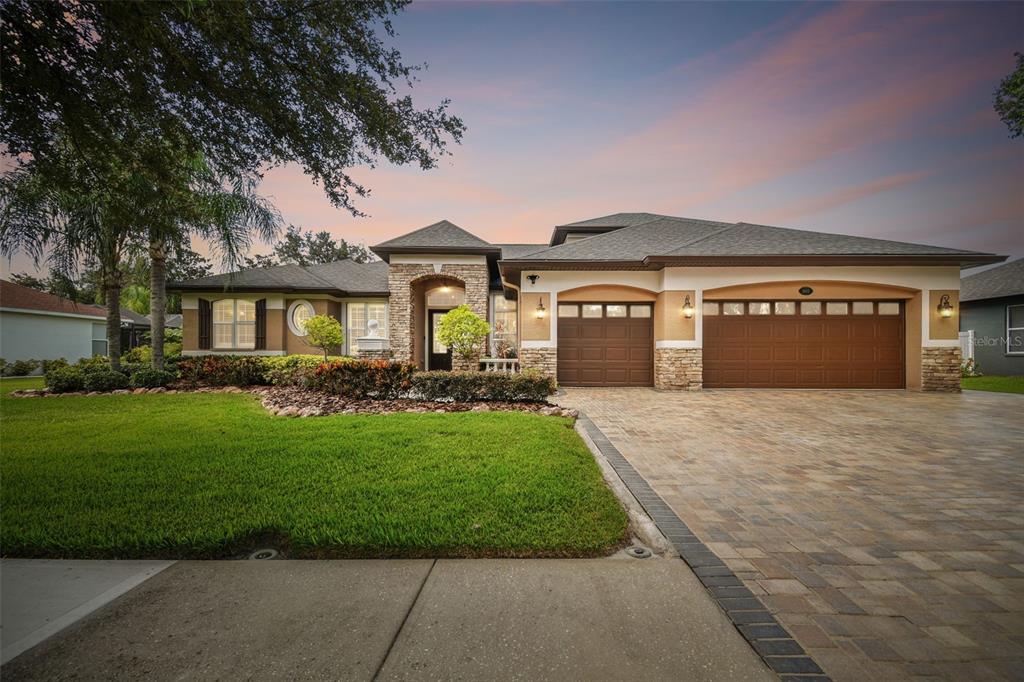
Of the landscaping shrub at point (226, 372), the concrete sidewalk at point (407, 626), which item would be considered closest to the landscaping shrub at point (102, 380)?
the landscaping shrub at point (226, 372)

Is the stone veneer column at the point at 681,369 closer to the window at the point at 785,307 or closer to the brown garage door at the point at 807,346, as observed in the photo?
the brown garage door at the point at 807,346

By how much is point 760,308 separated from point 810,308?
1464 mm

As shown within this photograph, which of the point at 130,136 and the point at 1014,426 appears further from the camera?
the point at 1014,426

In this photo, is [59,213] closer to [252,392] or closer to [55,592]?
[55,592]

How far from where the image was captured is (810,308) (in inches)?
475

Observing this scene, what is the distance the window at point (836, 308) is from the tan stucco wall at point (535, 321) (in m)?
8.35

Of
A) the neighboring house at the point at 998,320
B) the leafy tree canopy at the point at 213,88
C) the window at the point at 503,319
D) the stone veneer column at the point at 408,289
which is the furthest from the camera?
the window at the point at 503,319

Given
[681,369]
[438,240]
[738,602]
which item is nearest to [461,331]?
[438,240]

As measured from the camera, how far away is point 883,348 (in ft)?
39.2

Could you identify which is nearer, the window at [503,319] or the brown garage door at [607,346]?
the brown garage door at [607,346]

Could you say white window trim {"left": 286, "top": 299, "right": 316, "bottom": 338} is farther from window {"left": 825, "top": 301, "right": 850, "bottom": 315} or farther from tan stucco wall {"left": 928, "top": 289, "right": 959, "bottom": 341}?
tan stucco wall {"left": 928, "top": 289, "right": 959, "bottom": 341}

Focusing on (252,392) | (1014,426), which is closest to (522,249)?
(252,392)

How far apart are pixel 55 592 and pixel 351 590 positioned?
67.6 inches

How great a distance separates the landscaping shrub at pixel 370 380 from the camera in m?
8.81
